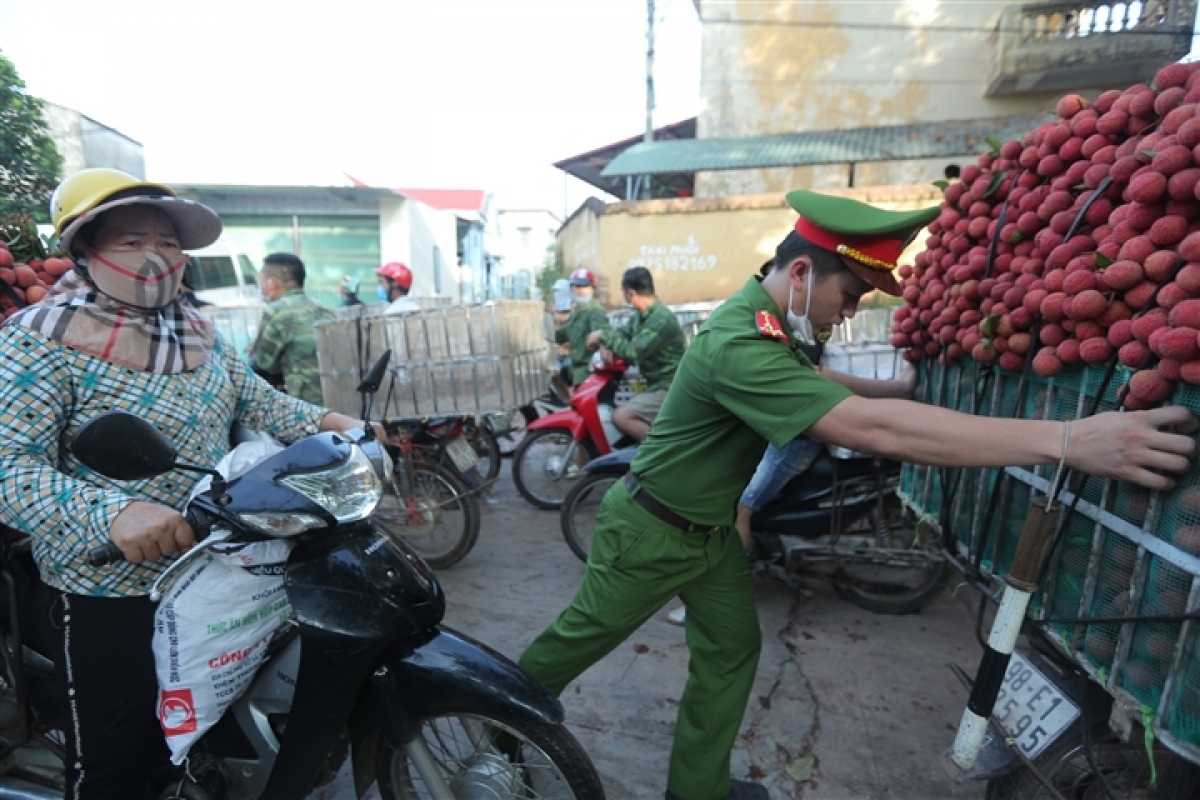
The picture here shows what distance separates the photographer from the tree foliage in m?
2.45

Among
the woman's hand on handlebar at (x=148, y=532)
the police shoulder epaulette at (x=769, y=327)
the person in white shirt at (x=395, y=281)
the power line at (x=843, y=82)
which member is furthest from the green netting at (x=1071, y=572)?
the power line at (x=843, y=82)

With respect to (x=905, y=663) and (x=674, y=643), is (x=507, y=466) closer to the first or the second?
(x=674, y=643)

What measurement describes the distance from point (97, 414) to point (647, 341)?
12.1ft

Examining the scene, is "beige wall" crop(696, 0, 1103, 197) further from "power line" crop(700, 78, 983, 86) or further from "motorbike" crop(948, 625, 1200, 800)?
"motorbike" crop(948, 625, 1200, 800)

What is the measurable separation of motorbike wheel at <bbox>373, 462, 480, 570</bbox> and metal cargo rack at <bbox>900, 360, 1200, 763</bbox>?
2.85 meters

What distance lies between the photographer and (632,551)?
194cm

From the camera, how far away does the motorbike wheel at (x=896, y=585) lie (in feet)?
11.0

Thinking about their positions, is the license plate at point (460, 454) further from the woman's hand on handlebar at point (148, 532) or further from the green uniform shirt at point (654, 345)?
the woman's hand on handlebar at point (148, 532)

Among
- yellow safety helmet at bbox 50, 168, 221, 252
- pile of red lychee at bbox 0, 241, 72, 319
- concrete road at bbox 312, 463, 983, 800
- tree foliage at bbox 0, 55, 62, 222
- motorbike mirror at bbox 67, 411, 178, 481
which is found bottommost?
concrete road at bbox 312, 463, 983, 800

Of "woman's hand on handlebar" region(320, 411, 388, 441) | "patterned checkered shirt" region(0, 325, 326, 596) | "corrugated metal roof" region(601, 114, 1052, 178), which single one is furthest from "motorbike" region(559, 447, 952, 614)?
"corrugated metal roof" region(601, 114, 1052, 178)

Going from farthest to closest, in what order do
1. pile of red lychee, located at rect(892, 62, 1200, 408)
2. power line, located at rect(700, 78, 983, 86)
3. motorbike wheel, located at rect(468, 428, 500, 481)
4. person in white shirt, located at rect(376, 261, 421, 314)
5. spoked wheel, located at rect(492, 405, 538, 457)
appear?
1. power line, located at rect(700, 78, 983, 86)
2. person in white shirt, located at rect(376, 261, 421, 314)
3. spoked wheel, located at rect(492, 405, 538, 457)
4. motorbike wheel, located at rect(468, 428, 500, 481)
5. pile of red lychee, located at rect(892, 62, 1200, 408)

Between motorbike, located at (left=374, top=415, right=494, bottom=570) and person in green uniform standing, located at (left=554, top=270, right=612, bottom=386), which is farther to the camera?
person in green uniform standing, located at (left=554, top=270, right=612, bottom=386)

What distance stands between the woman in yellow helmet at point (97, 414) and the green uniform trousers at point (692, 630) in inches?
41.0

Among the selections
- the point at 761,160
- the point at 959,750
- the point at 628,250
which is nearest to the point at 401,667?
the point at 959,750
